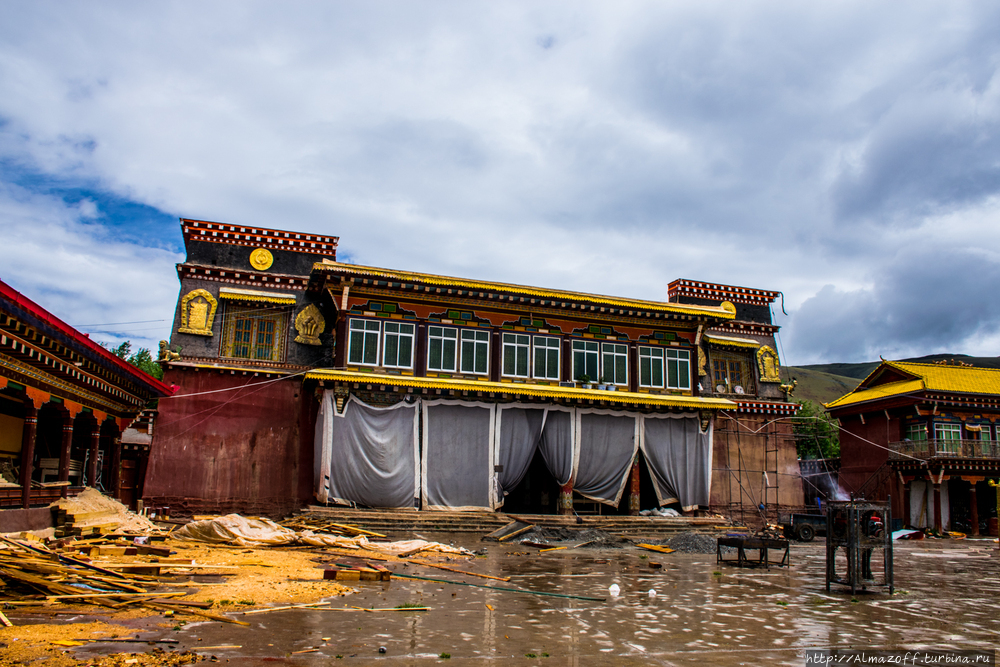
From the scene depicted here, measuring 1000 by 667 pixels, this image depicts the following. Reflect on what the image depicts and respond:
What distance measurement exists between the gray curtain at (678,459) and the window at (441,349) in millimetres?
7960

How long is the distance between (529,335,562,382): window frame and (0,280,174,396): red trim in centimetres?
1328

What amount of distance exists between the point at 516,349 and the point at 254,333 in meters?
9.87

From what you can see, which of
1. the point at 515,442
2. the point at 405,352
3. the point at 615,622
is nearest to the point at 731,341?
the point at 515,442

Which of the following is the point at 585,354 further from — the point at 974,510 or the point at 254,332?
the point at 974,510

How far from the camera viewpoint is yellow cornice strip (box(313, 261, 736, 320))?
24855mm

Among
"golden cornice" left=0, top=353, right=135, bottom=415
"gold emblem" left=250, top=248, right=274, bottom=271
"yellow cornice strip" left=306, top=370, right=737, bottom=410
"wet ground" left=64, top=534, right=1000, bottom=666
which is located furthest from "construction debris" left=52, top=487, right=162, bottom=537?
"gold emblem" left=250, top=248, right=274, bottom=271

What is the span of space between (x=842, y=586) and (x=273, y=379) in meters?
19.8

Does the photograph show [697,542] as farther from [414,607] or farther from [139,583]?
[139,583]

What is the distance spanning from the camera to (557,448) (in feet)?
86.0

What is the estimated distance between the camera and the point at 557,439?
26.2 meters

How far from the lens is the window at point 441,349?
26062 millimetres

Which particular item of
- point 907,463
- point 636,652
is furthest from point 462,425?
point 907,463

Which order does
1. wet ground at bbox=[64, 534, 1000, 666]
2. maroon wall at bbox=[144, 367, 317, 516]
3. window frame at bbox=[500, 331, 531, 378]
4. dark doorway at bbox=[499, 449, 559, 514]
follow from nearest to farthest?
1. wet ground at bbox=[64, 534, 1000, 666]
2. maroon wall at bbox=[144, 367, 317, 516]
3. window frame at bbox=[500, 331, 531, 378]
4. dark doorway at bbox=[499, 449, 559, 514]

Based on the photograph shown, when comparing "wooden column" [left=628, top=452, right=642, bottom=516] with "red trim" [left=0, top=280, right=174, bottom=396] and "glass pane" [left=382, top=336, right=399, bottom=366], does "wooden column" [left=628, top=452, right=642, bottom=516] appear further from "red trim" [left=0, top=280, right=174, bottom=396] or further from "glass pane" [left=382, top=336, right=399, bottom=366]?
"red trim" [left=0, top=280, right=174, bottom=396]
